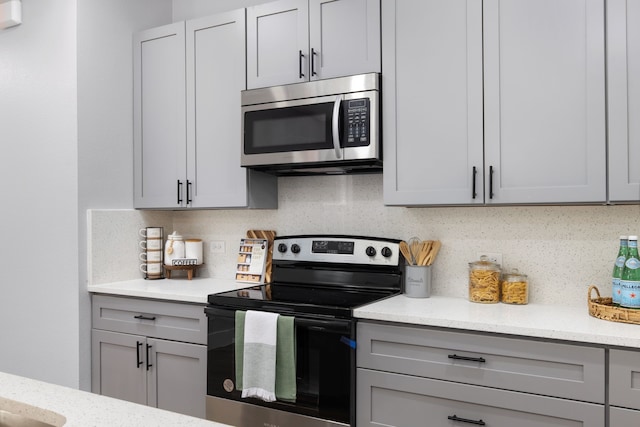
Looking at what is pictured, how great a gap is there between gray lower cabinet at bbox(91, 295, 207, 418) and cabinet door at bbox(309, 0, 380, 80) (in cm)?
135

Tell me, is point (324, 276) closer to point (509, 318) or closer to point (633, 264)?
point (509, 318)

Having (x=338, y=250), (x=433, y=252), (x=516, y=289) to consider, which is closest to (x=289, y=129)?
(x=338, y=250)

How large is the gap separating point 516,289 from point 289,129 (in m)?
1.29

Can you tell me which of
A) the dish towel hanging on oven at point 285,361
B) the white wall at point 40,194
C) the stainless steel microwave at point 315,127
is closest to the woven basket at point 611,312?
the stainless steel microwave at point 315,127

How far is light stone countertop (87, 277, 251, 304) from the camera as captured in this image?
2.54 m

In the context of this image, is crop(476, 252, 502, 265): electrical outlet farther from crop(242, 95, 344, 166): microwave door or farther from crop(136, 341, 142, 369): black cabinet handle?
crop(136, 341, 142, 369): black cabinet handle

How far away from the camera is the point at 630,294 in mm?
1833

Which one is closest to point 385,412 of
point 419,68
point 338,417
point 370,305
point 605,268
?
point 338,417

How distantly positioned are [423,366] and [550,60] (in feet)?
4.21

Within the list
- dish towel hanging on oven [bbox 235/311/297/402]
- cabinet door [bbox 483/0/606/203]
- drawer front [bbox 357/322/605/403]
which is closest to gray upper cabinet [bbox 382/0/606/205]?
cabinet door [bbox 483/0/606/203]

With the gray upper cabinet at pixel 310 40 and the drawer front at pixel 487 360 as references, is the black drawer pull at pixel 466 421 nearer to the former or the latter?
the drawer front at pixel 487 360

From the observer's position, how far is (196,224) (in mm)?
3277

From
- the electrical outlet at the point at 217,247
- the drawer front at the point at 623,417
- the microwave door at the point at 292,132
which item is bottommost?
the drawer front at the point at 623,417

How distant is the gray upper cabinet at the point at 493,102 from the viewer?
6.29 feet
